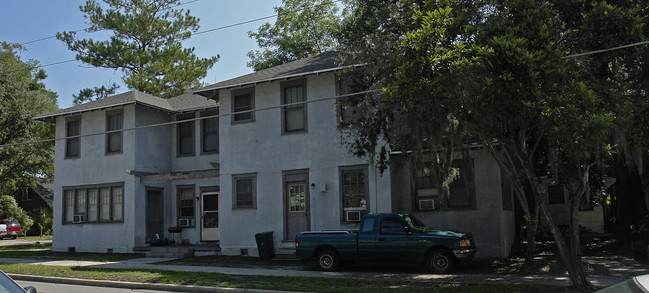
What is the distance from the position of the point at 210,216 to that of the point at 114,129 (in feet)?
19.2

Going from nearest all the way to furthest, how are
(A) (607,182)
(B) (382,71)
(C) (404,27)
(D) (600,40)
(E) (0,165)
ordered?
(D) (600,40)
(B) (382,71)
(C) (404,27)
(A) (607,182)
(E) (0,165)

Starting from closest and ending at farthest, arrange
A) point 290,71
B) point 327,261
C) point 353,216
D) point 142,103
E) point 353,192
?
point 327,261
point 353,216
point 353,192
point 290,71
point 142,103

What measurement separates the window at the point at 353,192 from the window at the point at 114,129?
1062cm

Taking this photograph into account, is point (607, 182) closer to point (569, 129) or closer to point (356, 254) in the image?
point (356, 254)

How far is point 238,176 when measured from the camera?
762 inches

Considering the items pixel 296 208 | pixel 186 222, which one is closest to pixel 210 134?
pixel 186 222

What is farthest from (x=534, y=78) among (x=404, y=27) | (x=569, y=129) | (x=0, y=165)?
(x=0, y=165)

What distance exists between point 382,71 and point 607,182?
20197 mm

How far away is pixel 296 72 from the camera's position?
18.5 meters

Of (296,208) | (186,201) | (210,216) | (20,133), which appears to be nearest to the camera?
(296,208)

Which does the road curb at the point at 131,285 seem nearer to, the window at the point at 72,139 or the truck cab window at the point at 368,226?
the truck cab window at the point at 368,226

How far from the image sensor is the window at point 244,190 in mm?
19075

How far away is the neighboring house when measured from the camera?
1722cm

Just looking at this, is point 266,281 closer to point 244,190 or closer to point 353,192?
point 353,192
